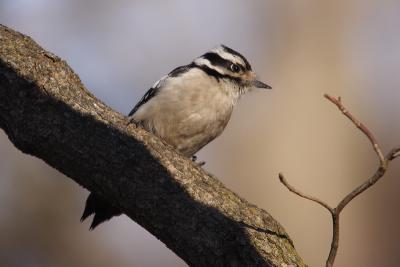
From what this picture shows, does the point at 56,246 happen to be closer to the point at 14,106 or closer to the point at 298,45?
the point at 298,45

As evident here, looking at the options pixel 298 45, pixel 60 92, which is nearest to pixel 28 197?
pixel 298 45

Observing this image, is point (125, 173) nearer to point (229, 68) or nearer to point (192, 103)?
point (192, 103)

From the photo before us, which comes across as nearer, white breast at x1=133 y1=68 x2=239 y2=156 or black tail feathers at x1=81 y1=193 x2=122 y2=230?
black tail feathers at x1=81 y1=193 x2=122 y2=230

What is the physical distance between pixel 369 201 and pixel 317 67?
5.68 feet

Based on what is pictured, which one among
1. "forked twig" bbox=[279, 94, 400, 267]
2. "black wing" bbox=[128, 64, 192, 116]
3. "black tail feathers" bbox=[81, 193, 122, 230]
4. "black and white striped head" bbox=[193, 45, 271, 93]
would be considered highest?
"forked twig" bbox=[279, 94, 400, 267]

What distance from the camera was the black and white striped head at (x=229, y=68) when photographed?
5.88 metres

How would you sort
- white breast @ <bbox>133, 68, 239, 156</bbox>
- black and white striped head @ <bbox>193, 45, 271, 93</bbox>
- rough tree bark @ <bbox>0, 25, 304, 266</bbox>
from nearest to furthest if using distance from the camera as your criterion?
rough tree bark @ <bbox>0, 25, 304, 266</bbox>, white breast @ <bbox>133, 68, 239, 156</bbox>, black and white striped head @ <bbox>193, 45, 271, 93</bbox>

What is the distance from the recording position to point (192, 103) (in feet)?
18.0

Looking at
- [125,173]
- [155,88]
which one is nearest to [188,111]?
[155,88]

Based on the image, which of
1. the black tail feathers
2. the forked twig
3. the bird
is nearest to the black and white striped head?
the bird

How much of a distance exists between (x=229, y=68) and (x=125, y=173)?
2.69 m

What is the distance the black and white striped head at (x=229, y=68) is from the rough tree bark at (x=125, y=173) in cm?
238

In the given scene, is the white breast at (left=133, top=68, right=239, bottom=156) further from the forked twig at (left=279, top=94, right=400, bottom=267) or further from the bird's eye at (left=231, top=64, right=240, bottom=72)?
the forked twig at (left=279, top=94, right=400, bottom=267)

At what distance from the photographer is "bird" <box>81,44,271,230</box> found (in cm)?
543
